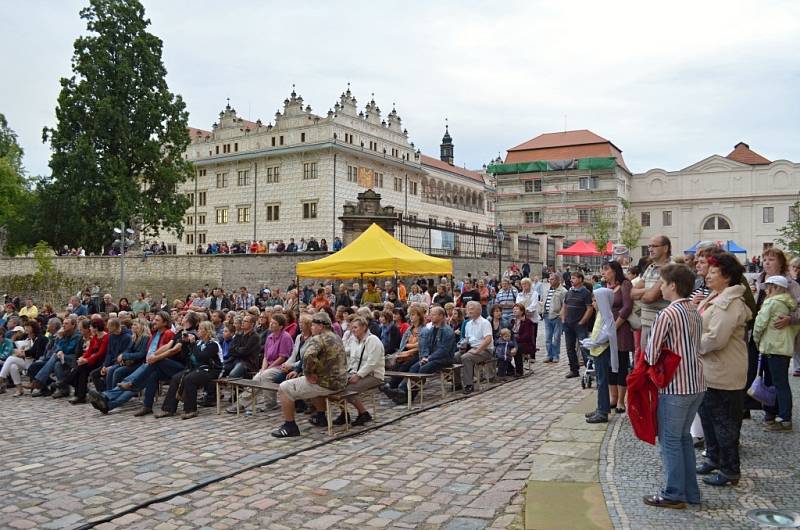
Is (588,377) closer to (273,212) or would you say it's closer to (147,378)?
(147,378)

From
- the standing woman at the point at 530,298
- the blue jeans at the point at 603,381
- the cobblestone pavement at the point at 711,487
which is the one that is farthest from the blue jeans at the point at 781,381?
the standing woman at the point at 530,298

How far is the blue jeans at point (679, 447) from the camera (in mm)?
4578

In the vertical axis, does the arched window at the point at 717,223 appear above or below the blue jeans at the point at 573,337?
above

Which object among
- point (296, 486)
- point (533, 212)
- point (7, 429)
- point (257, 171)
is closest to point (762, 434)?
point (296, 486)

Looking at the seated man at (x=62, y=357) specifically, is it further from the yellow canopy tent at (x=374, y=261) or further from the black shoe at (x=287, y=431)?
the black shoe at (x=287, y=431)

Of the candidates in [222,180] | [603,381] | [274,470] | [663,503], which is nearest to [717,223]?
[222,180]

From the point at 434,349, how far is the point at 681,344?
5.84 metres

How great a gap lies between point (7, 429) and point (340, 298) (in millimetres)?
9083

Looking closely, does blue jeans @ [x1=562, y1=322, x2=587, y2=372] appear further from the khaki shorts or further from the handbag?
the khaki shorts

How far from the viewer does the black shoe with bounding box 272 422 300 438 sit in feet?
26.0

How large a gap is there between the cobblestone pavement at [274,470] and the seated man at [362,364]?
438 millimetres

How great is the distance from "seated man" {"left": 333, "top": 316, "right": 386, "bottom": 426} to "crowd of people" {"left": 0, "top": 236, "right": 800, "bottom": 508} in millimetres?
20

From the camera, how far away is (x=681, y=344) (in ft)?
15.1

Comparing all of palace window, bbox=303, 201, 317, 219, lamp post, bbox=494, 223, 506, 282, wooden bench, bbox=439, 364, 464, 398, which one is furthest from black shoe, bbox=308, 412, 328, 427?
palace window, bbox=303, 201, 317, 219
